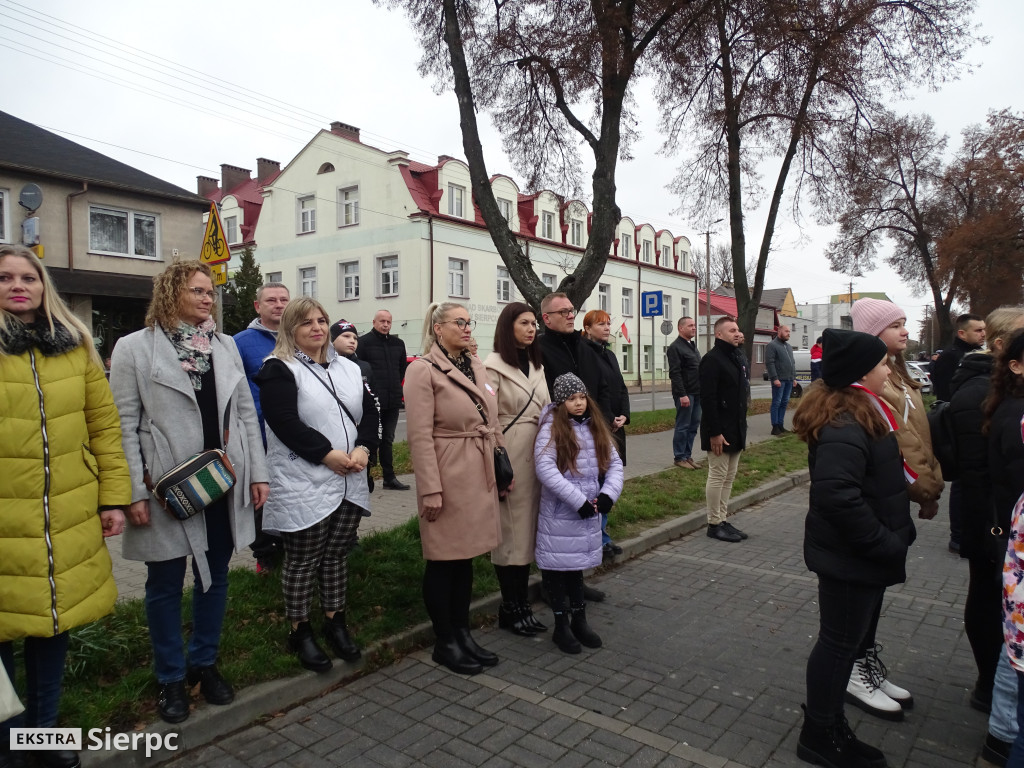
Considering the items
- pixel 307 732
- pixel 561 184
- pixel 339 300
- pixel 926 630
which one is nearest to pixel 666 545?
pixel 926 630

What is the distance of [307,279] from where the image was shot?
34031 millimetres

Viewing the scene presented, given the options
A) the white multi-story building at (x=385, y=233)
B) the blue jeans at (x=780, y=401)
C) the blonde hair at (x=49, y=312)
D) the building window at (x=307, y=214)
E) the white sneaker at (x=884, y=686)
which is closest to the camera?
the blonde hair at (x=49, y=312)

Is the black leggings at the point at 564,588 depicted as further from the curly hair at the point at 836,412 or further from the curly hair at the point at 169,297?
the curly hair at the point at 169,297

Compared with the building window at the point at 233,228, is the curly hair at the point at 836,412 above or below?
below

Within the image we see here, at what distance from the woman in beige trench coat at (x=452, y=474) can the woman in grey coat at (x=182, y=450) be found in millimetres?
875

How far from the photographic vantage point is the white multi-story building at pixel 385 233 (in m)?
30.1

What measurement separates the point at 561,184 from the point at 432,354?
33.2 feet

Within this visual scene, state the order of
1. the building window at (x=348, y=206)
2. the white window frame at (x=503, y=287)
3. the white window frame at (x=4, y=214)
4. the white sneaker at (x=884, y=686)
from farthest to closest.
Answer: the white window frame at (x=503, y=287) → the building window at (x=348, y=206) → the white window frame at (x=4, y=214) → the white sneaker at (x=884, y=686)

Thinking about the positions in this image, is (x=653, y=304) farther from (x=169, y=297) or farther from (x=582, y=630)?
(x=169, y=297)

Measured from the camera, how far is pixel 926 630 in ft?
14.9

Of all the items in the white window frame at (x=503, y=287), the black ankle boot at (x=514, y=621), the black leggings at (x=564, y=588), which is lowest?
the black ankle boot at (x=514, y=621)

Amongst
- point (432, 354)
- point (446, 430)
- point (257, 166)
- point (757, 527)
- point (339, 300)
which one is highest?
point (257, 166)

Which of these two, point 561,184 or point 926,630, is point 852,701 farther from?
point 561,184

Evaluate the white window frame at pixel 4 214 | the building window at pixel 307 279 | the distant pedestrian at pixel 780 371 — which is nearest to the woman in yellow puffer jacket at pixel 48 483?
the distant pedestrian at pixel 780 371
